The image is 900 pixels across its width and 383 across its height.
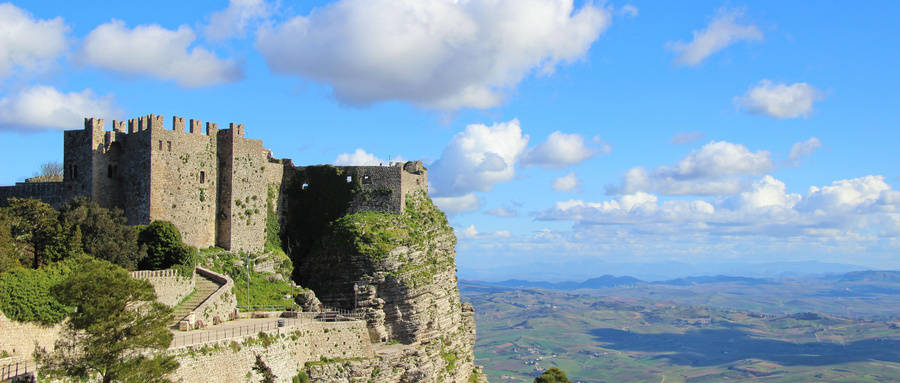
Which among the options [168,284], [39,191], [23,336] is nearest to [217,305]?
[168,284]

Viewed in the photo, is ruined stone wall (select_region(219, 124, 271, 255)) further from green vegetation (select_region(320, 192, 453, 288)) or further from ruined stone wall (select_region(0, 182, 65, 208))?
ruined stone wall (select_region(0, 182, 65, 208))

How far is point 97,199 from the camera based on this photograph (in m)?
58.9

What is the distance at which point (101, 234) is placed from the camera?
52375 mm

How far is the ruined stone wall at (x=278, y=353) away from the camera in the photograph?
45.2 metres

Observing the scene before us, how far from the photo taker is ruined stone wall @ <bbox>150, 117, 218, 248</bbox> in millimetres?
60062

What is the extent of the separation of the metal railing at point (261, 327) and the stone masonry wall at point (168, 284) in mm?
4569

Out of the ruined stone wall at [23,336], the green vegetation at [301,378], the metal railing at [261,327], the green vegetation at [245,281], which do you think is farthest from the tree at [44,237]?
the green vegetation at [301,378]

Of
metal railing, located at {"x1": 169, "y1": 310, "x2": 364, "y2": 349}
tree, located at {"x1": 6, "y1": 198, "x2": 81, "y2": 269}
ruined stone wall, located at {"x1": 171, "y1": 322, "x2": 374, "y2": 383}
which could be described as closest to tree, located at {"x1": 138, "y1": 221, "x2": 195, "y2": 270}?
tree, located at {"x1": 6, "y1": 198, "x2": 81, "y2": 269}

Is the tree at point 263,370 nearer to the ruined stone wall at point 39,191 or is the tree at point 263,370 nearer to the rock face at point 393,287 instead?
the rock face at point 393,287

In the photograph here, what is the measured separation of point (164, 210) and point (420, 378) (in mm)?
24453

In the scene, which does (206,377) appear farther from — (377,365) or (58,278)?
(377,365)

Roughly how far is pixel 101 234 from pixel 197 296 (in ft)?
26.1

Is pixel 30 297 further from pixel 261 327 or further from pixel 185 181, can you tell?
pixel 185 181

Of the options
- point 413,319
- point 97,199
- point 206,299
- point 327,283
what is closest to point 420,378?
point 413,319
